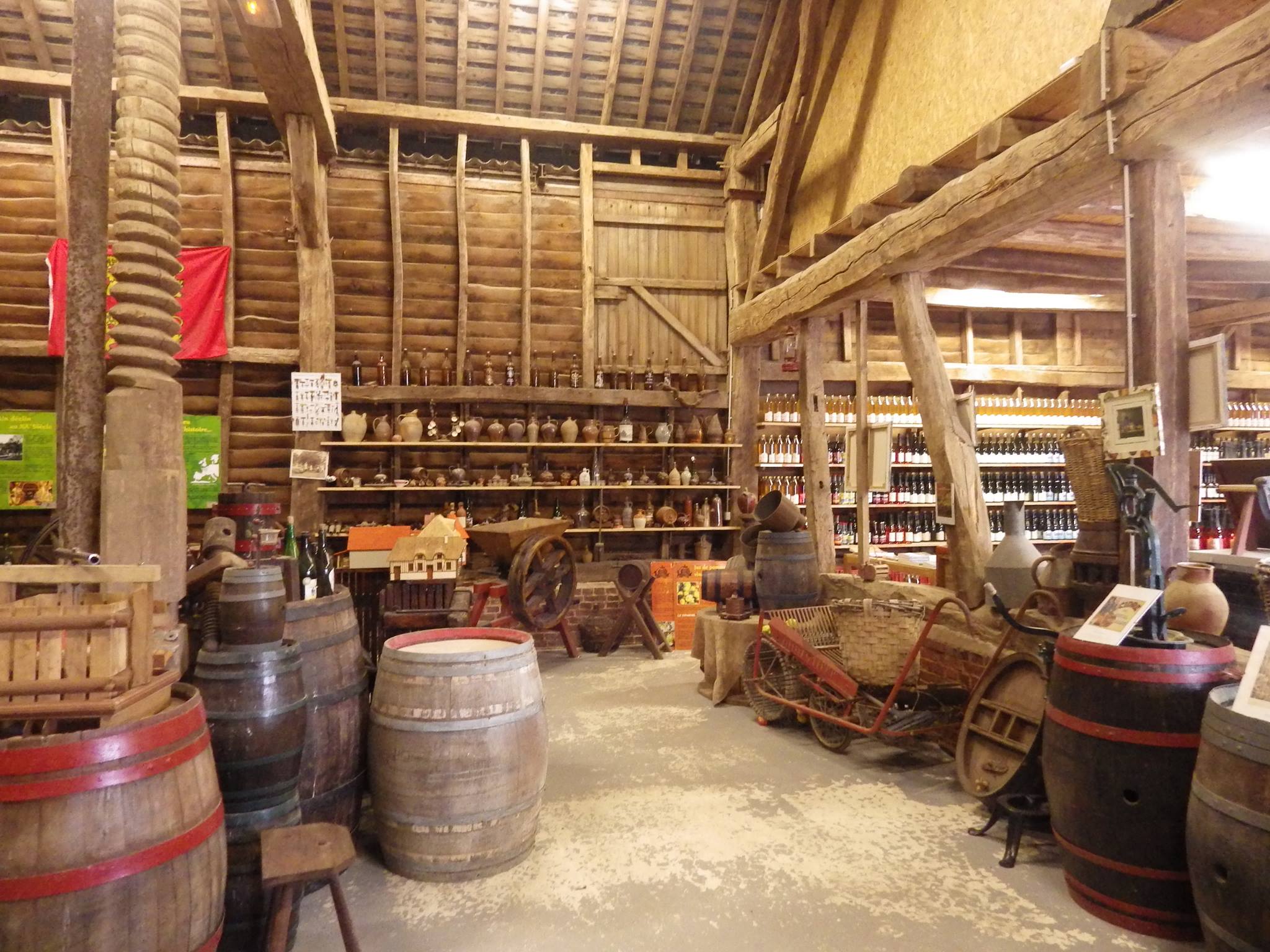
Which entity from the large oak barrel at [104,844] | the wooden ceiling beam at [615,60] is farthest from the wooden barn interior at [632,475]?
the wooden ceiling beam at [615,60]

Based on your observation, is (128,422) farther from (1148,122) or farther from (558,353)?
(558,353)

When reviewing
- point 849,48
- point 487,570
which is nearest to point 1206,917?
point 487,570

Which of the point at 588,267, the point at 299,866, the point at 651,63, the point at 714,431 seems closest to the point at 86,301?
the point at 299,866

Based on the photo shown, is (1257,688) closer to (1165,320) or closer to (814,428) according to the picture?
(1165,320)

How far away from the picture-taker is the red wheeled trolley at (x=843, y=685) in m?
3.72

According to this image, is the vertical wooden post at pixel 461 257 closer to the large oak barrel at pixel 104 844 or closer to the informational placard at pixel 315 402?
the informational placard at pixel 315 402

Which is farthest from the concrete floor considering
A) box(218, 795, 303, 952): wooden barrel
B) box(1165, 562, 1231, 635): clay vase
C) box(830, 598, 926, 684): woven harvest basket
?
box(1165, 562, 1231, 635): clay vase

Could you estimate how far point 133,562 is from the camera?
2.65m

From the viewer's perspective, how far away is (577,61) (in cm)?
714

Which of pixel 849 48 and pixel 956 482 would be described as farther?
pixel 849 48

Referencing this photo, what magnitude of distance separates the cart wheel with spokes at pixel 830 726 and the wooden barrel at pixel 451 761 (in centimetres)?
193

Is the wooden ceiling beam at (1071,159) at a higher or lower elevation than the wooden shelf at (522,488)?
higher

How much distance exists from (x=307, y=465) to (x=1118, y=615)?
604cm

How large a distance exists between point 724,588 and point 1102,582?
95.8 inches
